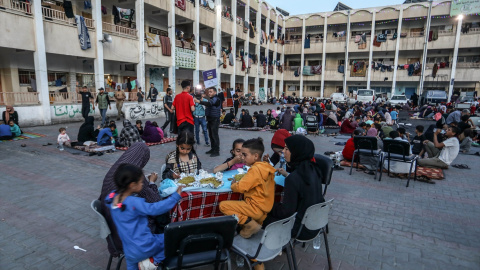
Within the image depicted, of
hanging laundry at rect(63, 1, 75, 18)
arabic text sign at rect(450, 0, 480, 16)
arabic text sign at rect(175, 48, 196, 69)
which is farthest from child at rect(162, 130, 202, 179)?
arabic text sign at rect(450, 0, 480, 16)

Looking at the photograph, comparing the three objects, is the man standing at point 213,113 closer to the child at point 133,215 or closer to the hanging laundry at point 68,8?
the child at point 133,215

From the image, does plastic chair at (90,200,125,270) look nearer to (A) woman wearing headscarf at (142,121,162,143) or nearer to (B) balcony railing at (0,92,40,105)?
(A) woman wearing headscarf at (142,121,162,143)

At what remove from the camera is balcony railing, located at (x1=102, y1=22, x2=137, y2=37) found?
55.5 ft

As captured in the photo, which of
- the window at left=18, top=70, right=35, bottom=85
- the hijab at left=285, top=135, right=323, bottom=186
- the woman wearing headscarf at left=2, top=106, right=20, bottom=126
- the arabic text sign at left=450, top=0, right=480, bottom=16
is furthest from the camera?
the arabic text sign at left=450, top=0, right=480, bottom=16

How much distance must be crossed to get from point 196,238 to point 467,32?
136 feet

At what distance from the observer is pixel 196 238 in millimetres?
2037

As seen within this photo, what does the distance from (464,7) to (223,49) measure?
25504 millimetres

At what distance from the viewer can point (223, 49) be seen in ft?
93.4

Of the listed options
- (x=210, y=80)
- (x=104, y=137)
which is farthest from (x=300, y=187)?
(x=210, y=80)

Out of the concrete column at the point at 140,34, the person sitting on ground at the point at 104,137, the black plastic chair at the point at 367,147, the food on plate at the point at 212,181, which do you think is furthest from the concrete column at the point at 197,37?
the food on plate at the point at 212,181

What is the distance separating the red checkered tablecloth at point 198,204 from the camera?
281 cm

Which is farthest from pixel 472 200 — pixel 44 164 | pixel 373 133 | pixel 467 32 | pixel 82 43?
pixel 467 32

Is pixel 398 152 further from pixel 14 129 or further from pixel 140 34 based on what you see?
pixel 140 34

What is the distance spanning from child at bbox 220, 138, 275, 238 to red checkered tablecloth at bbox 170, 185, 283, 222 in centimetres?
13
